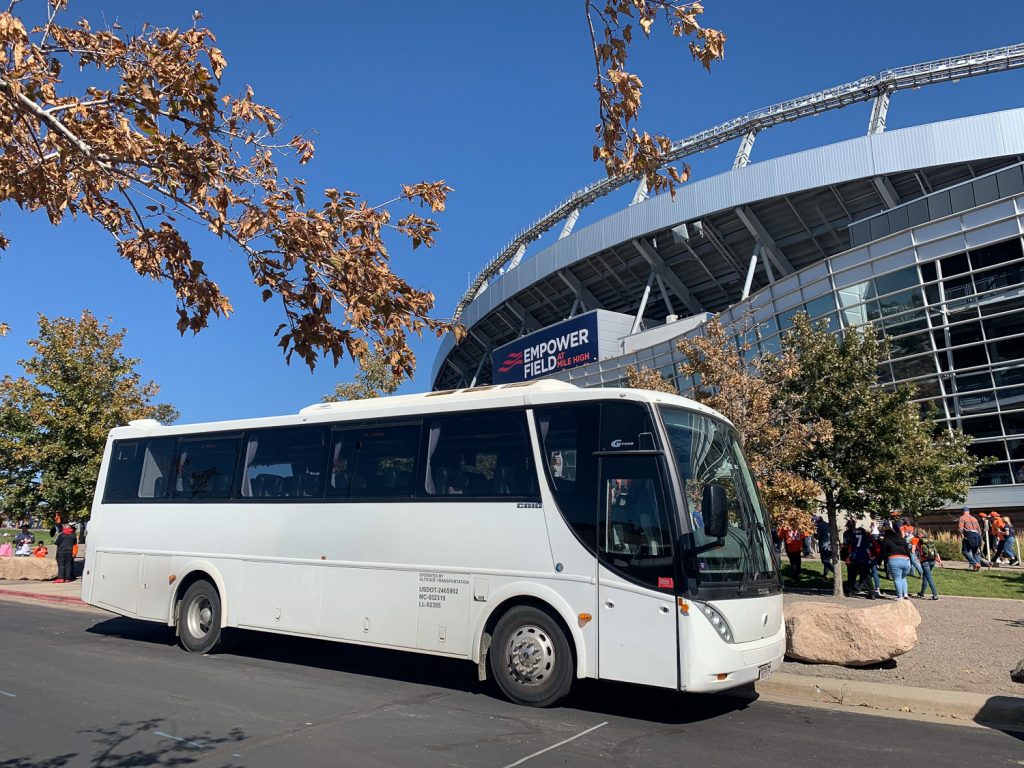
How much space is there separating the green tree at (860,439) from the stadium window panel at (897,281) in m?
12.6

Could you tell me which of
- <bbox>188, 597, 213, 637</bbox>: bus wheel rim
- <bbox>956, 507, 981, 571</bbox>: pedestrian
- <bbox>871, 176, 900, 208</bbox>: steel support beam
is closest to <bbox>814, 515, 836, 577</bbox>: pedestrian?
<bbox>956, 507, 981, 571</bbox>: pedestrian

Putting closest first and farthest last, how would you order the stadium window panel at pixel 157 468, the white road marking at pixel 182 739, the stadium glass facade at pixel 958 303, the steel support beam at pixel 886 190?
1. the white road marking at pixel 182 739
2. the stadium window panel at pixel 157 468
3. the stadium glass facade at pixel 958 303
4. the steel support beam at pixel 886 190

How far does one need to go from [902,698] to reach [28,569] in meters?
23.1

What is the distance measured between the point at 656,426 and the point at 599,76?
346 cm

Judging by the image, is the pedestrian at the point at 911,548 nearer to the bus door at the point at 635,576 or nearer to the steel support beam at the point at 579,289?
the bus door at the point at 635,576

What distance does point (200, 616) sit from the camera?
10508 mm

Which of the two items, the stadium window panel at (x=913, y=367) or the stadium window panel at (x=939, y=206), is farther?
the stadium window panel at (x=939, y=206)

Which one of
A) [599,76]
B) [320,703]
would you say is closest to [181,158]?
[599,76]

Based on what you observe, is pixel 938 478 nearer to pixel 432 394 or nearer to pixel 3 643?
pixel 432 394

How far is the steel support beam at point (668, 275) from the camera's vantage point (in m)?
43.5

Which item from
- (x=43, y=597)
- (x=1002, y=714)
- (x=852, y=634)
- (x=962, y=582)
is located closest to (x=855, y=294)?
(x=962, y=582)

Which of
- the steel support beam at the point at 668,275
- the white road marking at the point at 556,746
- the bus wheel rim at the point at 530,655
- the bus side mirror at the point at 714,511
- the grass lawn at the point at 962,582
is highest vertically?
the steel support beam at the point at 668,275

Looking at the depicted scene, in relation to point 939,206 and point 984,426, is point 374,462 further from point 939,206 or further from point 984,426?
point 939,206

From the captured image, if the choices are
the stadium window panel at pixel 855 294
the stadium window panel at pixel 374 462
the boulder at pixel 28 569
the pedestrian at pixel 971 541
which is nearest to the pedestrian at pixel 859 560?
the pedestrian at pixel 971 541
